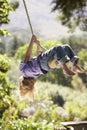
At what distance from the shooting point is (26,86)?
13.9 ft

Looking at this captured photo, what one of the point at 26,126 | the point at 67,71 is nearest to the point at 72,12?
the point at 26,126

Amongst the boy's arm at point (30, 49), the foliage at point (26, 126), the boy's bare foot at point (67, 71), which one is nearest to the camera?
the boy's bare foot at point (67, 71)

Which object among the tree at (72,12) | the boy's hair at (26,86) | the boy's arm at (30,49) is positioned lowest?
the tree at (72,12)

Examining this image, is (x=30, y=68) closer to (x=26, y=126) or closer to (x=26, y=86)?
(x=26, y=86)

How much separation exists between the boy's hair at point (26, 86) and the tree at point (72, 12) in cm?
1203

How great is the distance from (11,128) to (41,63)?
30.1 inches

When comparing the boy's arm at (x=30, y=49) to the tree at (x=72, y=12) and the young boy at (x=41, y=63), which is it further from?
the tree at (x=72, y=12)

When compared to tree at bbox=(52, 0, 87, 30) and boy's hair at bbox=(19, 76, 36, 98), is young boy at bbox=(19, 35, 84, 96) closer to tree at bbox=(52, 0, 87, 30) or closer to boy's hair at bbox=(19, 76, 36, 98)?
boy's hair at bbox=(19, 76, 36, 98)

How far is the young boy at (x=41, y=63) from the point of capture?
154 inches

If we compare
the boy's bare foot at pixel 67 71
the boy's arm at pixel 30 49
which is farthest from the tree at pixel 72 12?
the boy's bare foot at pixel 67 71

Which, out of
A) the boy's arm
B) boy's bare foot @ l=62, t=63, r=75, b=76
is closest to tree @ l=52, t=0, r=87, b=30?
the boy's arm

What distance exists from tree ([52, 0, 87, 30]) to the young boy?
1203cm

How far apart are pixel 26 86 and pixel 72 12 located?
13265 millimetres

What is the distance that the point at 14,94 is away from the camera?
504 inches
